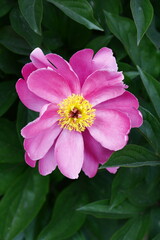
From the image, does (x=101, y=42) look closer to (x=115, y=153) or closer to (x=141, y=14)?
(x=141, y=14)

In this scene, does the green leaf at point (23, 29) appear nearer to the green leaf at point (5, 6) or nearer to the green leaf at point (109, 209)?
the green leaf at point (5, 6)

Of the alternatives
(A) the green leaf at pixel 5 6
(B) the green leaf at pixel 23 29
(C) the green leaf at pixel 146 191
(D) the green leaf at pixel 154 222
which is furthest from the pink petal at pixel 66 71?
(D) the green leaf at pixel 154 222

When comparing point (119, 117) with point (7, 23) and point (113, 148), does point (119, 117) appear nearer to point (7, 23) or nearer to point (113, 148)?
point (113, 148)

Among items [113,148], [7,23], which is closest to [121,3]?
[7,23]

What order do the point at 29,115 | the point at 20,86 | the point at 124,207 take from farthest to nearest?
the point at 124,207 → the point at 29,115 → the point at 20,86

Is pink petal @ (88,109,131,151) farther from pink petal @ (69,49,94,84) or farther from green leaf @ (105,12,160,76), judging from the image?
green leaf @ (105,12,160,76)
